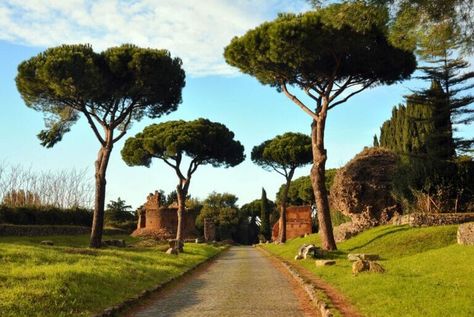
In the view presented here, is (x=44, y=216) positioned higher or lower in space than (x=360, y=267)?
higher

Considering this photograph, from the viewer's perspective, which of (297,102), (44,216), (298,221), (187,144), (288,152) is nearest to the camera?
(297,102)

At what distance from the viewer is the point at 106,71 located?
27.5m

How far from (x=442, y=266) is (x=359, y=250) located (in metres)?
8.94

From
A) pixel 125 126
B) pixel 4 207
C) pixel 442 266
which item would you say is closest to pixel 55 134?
pixel 125 126

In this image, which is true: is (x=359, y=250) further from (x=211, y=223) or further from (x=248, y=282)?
(x=211, y=223)

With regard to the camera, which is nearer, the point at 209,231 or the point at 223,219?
the point at 209,231

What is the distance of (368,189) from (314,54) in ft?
35.5

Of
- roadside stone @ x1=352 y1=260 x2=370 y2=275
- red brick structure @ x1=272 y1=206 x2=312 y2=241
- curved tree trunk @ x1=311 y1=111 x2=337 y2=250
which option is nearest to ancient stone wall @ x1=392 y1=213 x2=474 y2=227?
curved tree trunk @ x1=311 y1=111 x2=337 y2=250

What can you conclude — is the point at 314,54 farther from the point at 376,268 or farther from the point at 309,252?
the point at 376,268

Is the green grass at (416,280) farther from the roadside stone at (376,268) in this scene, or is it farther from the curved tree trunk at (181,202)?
the curved tree trunk at (181,202)

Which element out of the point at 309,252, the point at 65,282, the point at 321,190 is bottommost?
the point at 65,282

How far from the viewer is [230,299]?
11.4m

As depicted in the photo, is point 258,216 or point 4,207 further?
point 258,216

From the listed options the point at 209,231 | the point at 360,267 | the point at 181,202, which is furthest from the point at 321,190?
the point at 209,231
